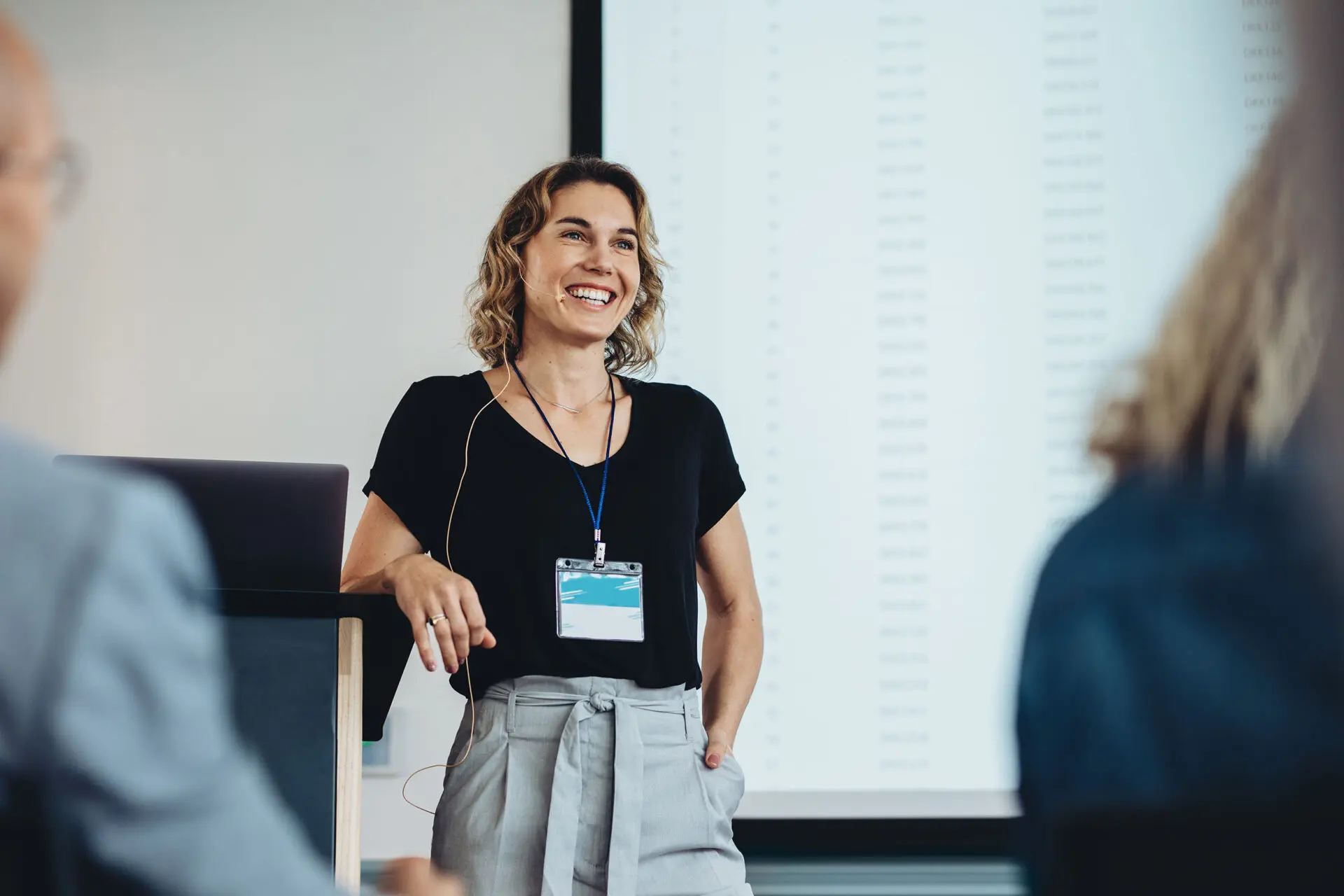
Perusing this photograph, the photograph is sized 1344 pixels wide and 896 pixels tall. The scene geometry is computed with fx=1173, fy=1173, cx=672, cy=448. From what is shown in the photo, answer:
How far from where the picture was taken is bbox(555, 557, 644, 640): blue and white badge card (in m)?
1.48

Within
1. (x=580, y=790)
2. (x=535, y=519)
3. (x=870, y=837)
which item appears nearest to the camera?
(x=580, y=790)

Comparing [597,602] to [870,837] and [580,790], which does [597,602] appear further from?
[870,837]

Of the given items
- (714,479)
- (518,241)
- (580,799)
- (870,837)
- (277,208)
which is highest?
(277,208)

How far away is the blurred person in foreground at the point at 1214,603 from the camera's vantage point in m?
0.46

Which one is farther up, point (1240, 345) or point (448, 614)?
point (1240, 345)

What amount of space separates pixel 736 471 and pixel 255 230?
1.42 meters

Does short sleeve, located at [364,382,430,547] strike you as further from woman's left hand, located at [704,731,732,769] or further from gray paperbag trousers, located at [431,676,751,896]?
woman's left hand, located at [704,731,732,769]

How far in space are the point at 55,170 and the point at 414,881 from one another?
15.8 inches

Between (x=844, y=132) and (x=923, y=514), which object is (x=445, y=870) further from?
(x=844, y=132)

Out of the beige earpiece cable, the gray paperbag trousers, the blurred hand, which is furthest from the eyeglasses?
the gray paperbag trousers

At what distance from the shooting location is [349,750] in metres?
1.04

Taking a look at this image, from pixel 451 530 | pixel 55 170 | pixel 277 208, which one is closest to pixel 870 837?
pixel 451 530

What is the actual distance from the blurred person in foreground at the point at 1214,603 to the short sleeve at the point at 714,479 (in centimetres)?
123

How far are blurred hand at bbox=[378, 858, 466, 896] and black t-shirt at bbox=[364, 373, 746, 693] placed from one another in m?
0.80
